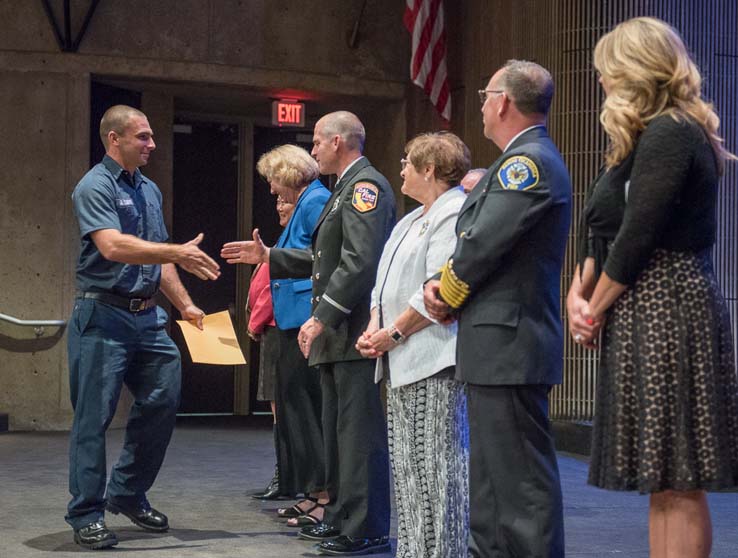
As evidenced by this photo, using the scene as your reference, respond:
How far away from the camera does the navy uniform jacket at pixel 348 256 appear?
4105 millimetres

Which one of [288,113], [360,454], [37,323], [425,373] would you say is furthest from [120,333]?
[288,113]

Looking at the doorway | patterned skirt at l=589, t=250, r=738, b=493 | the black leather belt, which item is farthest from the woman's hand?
the doorway

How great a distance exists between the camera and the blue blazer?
5.03 m

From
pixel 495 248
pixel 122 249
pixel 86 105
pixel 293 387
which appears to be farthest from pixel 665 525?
pixel 86 105

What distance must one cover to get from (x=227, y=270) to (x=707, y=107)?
7490 millimetres

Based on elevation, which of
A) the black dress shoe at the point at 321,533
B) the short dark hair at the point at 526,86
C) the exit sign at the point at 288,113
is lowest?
the black dress shoe at the point at 321,533

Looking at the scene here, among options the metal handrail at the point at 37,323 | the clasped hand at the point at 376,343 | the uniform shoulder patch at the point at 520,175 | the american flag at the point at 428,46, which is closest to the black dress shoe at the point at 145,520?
the clasped hand at the point at 376,343

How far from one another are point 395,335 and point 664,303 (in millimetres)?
1209

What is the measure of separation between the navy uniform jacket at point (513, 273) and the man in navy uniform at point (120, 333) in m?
1.39

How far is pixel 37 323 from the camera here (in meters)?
8.24

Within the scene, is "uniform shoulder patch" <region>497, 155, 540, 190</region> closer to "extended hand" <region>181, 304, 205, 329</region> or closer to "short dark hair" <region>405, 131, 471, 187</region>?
"short dark hair" <region>405, 131, 471, 187</region>

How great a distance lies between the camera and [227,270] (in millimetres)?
9812

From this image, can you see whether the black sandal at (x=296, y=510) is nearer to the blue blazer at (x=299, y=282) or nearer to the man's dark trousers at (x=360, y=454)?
the man's dark trousers at (x=360, y=454)

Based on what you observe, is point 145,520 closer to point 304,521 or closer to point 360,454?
point 304,521
